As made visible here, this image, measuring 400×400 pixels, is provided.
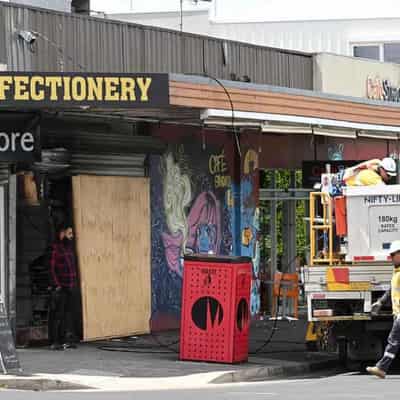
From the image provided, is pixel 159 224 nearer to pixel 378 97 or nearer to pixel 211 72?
pixel 211 72

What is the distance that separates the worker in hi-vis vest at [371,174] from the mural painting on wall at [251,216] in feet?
24.9

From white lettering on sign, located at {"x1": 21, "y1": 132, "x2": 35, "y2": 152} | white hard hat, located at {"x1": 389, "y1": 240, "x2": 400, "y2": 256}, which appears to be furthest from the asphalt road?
white lettering on sign, located at {"x1": 21, "y1": 132, "x2": 35, "y2": 152}

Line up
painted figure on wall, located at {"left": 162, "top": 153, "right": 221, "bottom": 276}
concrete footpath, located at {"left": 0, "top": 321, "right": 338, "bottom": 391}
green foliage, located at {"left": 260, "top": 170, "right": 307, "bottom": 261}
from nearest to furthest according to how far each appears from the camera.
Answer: concrete footpath, located at {"left": 0, "top": 321, "right": 338, "bottom": 391} < painted figure on wall, located at {"left": 162, "top": 153, "right": 221, "bottom": 276} < green foliage, located at {"left": 260, "top": 170, "right": 307, "bottom": 261}

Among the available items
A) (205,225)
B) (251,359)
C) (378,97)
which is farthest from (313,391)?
(378,97)

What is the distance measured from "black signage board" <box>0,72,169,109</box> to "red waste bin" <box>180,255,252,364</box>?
242 centimetres

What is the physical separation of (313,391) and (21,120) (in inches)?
277

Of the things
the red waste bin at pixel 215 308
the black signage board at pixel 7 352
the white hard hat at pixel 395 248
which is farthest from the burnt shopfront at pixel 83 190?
the white hard hat at pixel 395 248

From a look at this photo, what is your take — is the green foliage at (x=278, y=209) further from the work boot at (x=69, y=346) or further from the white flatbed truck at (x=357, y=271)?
the white flatbed truck at (x=357, y=271)

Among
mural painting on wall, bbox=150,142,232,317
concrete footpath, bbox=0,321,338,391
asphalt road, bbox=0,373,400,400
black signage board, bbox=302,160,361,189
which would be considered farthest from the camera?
black signage board, bbox=302,160,361,189

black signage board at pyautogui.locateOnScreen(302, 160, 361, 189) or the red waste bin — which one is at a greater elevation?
black signage board at pyautogui.locateOnScreen(302, 160, 361, 189)

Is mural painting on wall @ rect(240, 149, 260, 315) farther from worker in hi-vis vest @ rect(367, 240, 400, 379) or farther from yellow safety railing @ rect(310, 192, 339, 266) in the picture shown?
worker in hi-vis vest @ rect(367, 240, 400, 379)

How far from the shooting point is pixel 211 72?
25.2 metres

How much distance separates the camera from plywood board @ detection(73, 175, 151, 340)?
22344mm

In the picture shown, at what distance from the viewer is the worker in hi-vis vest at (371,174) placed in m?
19.2
